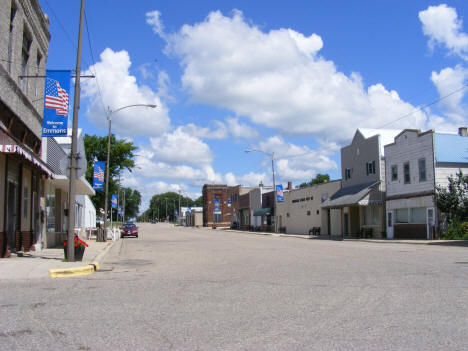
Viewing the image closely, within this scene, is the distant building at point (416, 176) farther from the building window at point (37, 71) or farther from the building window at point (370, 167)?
the building window at point (37, 71)

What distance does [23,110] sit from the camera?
18.8 meters

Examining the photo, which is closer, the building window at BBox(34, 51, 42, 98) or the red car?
the building window at BBox(34, 51, 42, 98)

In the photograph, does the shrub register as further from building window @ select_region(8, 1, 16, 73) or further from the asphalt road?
building window @ select_region(8, 1, 16, 73)

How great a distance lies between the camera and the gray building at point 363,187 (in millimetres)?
40062

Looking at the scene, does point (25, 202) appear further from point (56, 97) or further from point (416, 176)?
point (416, 176)

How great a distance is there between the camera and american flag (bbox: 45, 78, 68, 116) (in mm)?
17109

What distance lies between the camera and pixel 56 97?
1733cm

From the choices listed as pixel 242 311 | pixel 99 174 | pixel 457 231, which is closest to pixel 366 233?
pixel 457 231

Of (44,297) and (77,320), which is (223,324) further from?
(44,297)

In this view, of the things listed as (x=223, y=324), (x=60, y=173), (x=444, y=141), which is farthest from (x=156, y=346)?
(x=444, y=141)

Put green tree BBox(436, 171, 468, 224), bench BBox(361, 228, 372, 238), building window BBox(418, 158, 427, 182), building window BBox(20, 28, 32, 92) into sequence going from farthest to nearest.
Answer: bench BBox(361, 228, 372, 238), building window BBox(418, 158, 427, 182), green tree BBox(436, 171, 468, 224), building window BBox(20, 28, 32, 92)

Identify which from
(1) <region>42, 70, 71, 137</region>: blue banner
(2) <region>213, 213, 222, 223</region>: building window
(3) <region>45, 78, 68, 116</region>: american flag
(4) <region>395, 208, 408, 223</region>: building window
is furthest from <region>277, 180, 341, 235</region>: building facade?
(2) <region>213, 213, 222, 223</region>: building window

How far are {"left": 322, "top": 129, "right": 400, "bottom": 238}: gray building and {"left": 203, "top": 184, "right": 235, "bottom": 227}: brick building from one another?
68.5 metres

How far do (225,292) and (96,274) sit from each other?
5.31 metres
